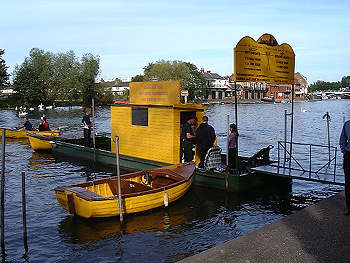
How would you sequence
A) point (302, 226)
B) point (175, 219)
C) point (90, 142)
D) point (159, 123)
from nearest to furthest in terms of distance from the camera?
1. point (302, 226)
2. point (175, 219)
3. point (159, 123)
4. point (90, 142)

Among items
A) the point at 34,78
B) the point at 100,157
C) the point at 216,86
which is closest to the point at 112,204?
the point at 100,157

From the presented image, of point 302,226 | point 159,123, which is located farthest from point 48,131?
point 302,226

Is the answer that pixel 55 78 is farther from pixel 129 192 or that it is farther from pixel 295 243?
pixel 295 243

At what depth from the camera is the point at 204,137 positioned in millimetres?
15844

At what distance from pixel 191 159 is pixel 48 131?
55.6 ft

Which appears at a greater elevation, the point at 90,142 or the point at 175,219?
the point at 90,142

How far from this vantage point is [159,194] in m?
13.3

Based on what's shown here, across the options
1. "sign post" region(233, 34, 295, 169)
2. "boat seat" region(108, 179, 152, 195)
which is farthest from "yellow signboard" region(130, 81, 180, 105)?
"boat seat" region(108, 179, 152, 195)

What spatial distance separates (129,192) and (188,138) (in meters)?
3.87

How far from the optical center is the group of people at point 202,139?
51.5 feet

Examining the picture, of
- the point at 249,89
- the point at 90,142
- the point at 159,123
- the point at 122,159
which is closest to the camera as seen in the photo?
the point at 159,123

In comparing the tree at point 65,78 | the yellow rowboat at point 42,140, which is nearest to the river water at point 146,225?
the yellow rowboat at point 42,140

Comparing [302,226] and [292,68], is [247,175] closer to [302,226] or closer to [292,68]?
[292,68]

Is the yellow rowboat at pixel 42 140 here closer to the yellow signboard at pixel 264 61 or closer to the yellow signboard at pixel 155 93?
the yellow signboard at pixel 155 93
